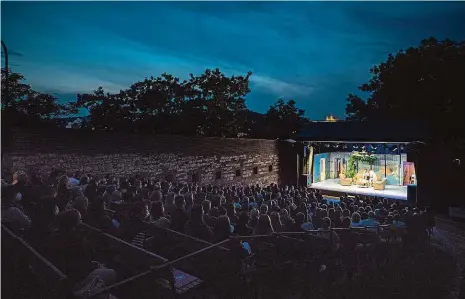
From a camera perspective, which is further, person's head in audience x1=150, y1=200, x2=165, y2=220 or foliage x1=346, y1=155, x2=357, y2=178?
foliage x1=346, y1=155, x2=357, y2=178

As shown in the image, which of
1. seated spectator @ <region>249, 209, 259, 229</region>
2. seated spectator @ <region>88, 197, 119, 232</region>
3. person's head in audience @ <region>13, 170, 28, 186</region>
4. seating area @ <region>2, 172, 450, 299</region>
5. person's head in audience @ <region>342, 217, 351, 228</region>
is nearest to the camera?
seating area @ <region>2, 172, 450, 299</region>

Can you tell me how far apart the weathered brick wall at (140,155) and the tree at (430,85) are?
8.93 m

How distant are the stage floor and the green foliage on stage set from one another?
103cm

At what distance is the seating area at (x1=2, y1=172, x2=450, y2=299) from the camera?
3.21m

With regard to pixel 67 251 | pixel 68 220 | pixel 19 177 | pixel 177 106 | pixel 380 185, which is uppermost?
pixel 177 106

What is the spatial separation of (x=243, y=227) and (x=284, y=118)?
22582 millimetres

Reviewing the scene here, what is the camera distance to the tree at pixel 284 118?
26.2 m

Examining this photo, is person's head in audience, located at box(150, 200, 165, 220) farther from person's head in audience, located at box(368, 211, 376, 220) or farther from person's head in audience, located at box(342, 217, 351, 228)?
person's head in audience, located at box(368, 211, 376, 220)

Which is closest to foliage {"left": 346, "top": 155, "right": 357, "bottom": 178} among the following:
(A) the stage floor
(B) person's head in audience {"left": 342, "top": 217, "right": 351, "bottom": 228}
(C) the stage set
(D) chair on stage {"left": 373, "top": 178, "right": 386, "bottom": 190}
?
(C) the stage set

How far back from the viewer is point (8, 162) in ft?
24.2

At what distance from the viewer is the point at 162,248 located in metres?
4.19

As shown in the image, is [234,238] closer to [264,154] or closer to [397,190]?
[264,154]

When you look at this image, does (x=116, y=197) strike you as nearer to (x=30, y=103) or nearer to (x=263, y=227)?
(x=263, y=227)

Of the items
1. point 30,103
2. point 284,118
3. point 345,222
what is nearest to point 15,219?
point 345,222
